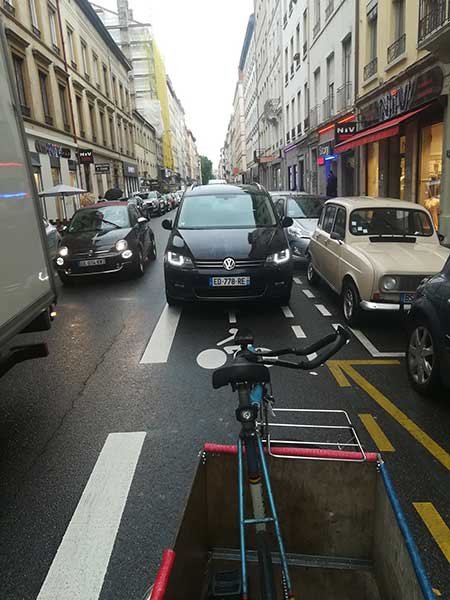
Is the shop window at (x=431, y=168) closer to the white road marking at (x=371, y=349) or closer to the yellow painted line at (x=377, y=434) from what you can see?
the white road marking at (x=371, y=349)

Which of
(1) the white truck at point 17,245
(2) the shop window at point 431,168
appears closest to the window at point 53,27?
(2) the shop window at point 431,168

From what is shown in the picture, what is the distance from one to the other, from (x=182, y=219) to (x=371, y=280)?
3.49m

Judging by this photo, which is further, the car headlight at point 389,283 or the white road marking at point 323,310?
the white road marking at point 323,310

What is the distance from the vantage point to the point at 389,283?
18.8 feet

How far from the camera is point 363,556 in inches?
81.2

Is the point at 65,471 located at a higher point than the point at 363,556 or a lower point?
lower

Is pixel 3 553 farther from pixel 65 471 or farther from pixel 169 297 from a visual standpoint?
pixel 169 297

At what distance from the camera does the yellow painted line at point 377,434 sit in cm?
345

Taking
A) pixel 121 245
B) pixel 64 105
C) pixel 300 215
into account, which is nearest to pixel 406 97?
pixel 300 215

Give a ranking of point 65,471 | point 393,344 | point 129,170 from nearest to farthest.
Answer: point 65,471
point 393,344
point 129,170

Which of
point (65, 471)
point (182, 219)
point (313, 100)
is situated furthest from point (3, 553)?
point (313, 100)

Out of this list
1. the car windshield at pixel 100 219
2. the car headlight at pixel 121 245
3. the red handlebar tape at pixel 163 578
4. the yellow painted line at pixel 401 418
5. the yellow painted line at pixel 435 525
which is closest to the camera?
the red handlebar tape at pixel 163 578

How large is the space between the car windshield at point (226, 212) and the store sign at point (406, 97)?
7.86m

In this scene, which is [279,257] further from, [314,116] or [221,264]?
[314,116]
